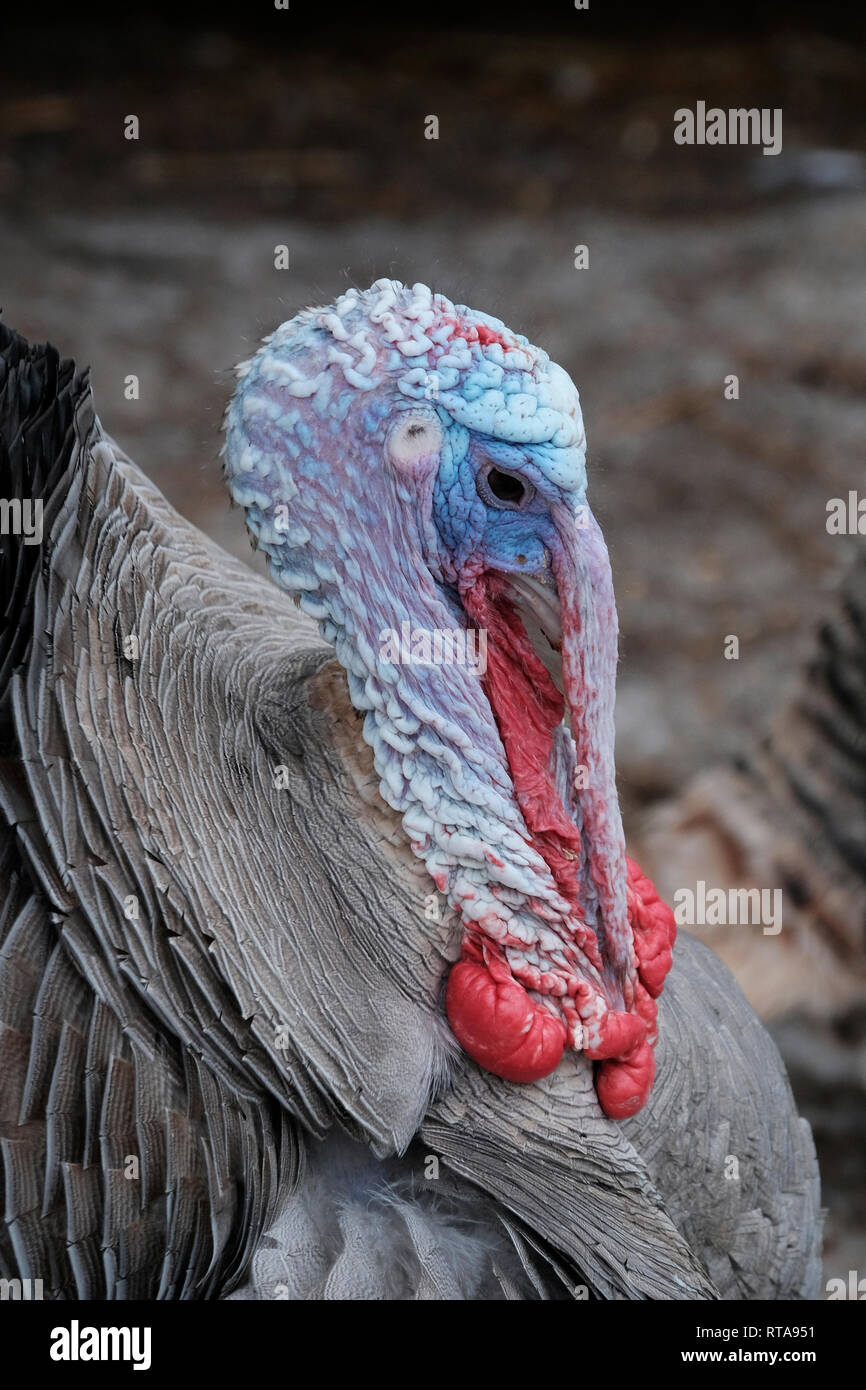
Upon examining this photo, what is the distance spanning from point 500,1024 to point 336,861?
0.68ft

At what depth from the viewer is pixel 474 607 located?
1.23 m

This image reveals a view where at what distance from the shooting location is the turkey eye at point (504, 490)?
3.84 ft

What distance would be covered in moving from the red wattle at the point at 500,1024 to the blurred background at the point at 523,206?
6.57ft

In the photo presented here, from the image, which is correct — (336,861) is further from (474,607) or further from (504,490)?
(504,490)

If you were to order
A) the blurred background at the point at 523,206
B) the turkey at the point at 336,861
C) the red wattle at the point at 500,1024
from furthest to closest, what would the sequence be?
1. the blurred background at the point at 523,206
2. the red wattle at the point at 500,1024
3. the turkey at the point at 336,861

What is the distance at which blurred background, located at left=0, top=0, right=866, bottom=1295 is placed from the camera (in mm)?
3236

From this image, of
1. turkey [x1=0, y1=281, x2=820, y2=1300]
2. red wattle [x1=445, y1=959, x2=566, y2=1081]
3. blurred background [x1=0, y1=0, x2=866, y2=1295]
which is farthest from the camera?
blurred background [x1=0, y1=0, x2=866, y2=1295]

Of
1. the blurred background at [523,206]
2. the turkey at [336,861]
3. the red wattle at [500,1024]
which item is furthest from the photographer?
the blurred background at [523,206]

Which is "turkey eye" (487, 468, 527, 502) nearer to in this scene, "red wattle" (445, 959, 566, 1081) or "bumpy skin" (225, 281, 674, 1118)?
"bumpy skin" (225, 281, 674, 1118)

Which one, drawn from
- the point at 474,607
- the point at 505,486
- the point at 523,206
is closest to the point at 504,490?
the point at 505,486

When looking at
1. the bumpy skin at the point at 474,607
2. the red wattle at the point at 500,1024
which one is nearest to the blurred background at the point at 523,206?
the bumpy skin at the point at 474,607

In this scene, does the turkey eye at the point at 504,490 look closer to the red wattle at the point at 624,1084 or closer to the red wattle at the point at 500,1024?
the red wattle at the point at 500,1024

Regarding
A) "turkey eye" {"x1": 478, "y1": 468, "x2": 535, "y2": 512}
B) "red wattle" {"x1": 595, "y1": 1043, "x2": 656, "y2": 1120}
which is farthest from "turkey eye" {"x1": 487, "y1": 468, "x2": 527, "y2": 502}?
"red wattle" {"x1": 595, "y1": 1043, "x2": 656, "y2": 1120}
